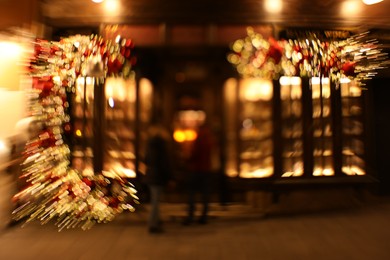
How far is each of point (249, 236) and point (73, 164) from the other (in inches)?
132

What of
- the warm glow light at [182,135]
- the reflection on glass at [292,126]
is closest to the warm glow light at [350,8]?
the reflection on glass at [292,126]

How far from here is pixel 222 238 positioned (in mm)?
5855

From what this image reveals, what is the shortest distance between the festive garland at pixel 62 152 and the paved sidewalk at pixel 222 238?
30cm

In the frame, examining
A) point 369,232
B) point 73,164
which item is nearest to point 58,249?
point 73,164

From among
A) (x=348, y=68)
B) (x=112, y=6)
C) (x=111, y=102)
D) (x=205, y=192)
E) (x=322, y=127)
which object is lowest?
(x=205, y=192)

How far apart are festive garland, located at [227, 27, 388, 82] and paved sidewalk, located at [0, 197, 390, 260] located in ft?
8.49

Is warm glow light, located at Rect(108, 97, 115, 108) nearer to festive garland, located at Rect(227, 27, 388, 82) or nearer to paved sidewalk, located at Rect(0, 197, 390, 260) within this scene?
paved sidewalk, located at Rect(0, 197, 390, 260)

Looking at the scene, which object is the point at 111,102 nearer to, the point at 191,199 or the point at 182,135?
the point at 182,135

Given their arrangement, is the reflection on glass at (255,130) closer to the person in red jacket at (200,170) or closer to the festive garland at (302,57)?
the festive garland at (302,57)

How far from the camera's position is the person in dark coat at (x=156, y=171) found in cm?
610

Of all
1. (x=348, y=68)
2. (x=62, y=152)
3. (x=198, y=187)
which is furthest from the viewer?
(x=348, y=68)

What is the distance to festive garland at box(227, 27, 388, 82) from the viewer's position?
7125 mm

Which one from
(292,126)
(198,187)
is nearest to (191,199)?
(198,187)

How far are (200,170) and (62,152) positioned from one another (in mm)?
2446
